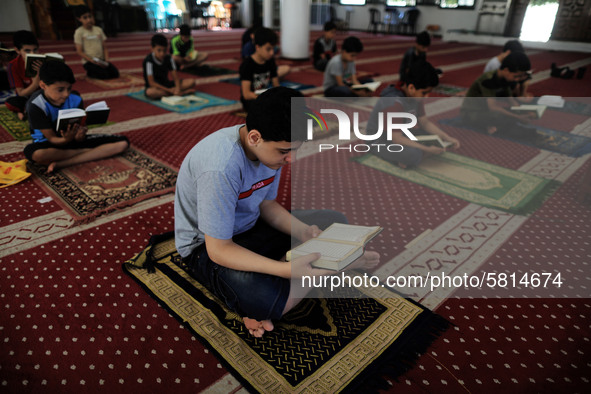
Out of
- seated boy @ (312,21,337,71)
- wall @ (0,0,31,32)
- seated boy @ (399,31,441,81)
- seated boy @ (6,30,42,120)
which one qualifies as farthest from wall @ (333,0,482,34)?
seated boy @ (6,30,42,120)

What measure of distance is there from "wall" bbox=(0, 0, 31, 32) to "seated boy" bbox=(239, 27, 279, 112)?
26.4 ft

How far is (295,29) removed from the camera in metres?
6.99

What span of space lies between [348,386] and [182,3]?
43.0ft

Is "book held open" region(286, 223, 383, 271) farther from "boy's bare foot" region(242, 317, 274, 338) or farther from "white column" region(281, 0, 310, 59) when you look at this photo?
"white column" region(281, 0, 310, 59)

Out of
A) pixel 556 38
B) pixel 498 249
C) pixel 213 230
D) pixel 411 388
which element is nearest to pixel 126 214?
pixel 213 230

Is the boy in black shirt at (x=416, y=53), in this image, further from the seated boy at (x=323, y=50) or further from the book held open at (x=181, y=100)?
the book held open at (x=181, y=100)

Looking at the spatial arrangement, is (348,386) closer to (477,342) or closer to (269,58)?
(477,342)

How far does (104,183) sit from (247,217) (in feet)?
4.60

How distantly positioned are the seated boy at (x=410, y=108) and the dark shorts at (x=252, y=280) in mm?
1541

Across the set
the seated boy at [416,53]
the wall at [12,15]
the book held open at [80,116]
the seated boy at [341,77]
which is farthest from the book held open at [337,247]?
the wall at [12,15]

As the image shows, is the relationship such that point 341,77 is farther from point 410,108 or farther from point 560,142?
point 560,142

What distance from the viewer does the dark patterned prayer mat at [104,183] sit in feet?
7.07

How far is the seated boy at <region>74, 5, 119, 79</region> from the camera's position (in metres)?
5.00

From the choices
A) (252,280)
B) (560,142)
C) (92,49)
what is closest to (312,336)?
(252,280)
